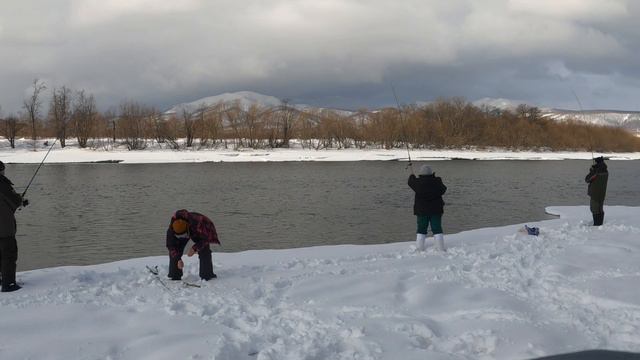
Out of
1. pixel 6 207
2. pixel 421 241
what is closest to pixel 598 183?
pixel 421 241

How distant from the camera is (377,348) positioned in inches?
193

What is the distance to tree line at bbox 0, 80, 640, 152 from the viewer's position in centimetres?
7376

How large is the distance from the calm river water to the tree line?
4032 centimetres

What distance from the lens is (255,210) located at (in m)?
19.7

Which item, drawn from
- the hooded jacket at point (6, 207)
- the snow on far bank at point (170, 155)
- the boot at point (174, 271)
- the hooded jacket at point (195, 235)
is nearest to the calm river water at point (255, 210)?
the hooded jacket at point (6, 207)

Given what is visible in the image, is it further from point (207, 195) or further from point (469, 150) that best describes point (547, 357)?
point (469, 150)

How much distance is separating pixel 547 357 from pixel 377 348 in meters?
1.59

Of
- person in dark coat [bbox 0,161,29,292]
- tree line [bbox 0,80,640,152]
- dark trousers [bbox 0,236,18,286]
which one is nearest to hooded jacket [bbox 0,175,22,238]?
person in dark coat [bbox 0,161,29,292]

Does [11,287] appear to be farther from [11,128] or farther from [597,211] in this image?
[11,128]

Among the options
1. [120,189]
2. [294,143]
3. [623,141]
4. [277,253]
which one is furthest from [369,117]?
[277,253]

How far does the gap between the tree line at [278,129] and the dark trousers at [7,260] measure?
63852 mm

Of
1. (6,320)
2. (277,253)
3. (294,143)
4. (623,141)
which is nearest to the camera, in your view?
(6,320)

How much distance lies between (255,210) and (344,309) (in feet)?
46.1

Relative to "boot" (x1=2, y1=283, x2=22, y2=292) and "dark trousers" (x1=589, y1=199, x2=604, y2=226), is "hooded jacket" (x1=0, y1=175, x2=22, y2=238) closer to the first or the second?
"boot" (x1=2, y1=283, x2=22, y2=292)
